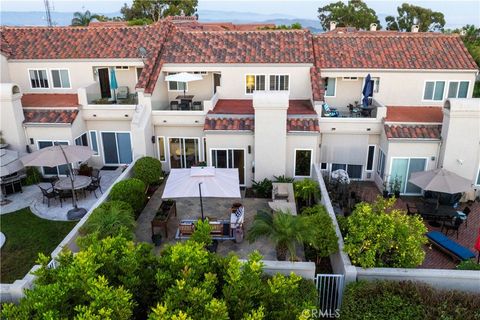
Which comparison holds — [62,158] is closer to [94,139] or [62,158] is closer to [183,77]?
[94,139]

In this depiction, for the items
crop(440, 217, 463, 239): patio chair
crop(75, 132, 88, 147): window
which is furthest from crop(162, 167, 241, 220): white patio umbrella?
crop(75, 132, 88, 147): window

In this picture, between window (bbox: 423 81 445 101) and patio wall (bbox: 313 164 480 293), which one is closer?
patio wall (bbox: 313 164 480 293)

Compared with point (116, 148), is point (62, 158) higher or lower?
higher

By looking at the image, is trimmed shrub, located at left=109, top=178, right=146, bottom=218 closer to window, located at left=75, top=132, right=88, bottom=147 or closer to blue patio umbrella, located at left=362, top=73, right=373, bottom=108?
window, located at left=75, top=132, right=88, bottom=147

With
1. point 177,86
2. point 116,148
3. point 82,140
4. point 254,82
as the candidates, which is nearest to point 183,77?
point 177,86

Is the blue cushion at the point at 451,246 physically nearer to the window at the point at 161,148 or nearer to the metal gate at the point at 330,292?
the metal gate at the point at 330,292

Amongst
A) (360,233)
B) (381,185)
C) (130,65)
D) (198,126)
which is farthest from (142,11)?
(360,233)
